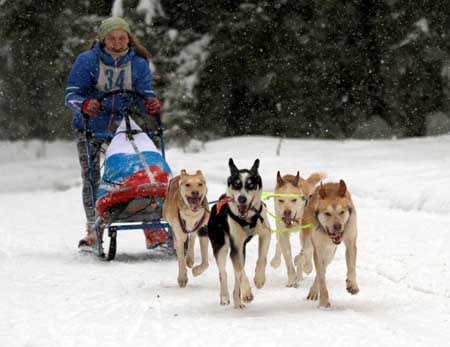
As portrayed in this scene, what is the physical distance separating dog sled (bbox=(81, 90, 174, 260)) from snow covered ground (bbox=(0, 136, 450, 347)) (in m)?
0.40

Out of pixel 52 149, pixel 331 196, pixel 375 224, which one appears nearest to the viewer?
pixel 331 196

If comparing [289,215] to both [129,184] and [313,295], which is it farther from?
[129,184]

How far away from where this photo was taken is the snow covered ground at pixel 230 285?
4359mm

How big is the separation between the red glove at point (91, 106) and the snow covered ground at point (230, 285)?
1425mm

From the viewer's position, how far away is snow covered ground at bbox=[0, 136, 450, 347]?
436cm

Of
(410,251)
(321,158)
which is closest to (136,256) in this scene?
(410,251)

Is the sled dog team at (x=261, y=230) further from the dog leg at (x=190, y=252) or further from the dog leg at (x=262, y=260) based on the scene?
the dog leg at (x=190, y=252)

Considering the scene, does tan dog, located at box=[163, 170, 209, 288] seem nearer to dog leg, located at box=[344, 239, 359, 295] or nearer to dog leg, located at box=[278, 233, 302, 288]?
dog leg, located at box=[278, 233, 302, 288]

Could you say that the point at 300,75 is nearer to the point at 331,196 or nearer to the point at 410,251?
the point at 410,251

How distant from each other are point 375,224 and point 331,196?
420 cm

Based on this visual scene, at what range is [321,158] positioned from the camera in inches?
648

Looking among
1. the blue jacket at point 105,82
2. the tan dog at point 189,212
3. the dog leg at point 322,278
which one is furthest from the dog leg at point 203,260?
the blue jacket at point 105,82

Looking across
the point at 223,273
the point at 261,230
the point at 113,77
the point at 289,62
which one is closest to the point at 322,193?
the point at 261,230

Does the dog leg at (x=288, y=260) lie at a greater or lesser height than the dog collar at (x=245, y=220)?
lesser
